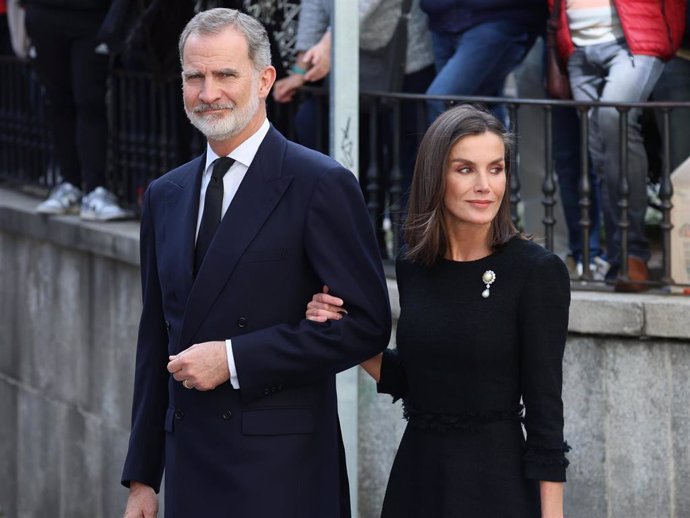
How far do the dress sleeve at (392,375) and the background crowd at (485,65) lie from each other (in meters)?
2.10

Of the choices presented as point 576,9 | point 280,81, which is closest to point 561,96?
point 576,9

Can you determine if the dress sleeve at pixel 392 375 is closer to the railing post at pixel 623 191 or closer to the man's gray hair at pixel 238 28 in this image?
the man's gray hair at pixel 238 28

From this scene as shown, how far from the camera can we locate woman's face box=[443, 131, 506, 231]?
13.7 feet

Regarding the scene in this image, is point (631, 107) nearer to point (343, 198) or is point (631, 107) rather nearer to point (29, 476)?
point (343, 198)

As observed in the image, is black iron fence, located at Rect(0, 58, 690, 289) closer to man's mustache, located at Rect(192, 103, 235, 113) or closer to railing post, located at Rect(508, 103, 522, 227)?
railing post, located at Rect(508, 103, 522, 227)

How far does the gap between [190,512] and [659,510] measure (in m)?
2.70

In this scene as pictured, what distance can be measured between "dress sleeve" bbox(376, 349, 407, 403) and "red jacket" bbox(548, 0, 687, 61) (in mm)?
2663

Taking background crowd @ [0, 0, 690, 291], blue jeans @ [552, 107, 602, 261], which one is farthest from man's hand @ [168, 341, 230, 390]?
blue jeans @ [552, 107, 602, 261]

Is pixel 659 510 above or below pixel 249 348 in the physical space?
below

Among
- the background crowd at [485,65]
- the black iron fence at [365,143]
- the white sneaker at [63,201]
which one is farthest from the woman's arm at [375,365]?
the white sneaker at [63,201]

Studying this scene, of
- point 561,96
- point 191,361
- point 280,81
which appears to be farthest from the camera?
point 280,81

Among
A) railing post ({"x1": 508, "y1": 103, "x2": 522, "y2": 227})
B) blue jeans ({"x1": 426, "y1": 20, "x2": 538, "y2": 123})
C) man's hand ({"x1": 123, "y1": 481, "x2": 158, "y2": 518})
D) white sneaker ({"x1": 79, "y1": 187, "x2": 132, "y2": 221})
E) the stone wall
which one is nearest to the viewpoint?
man's hand ({"x1": 123, "y1": 481, "x2": 158, "y2": 518})

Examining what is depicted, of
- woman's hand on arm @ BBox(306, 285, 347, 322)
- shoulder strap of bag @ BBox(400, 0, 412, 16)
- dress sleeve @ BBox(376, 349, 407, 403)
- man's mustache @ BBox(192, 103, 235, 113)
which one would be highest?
shoulder strap of bag @ BBox(400, 0, 412, 16)

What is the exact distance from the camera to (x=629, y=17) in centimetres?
667
